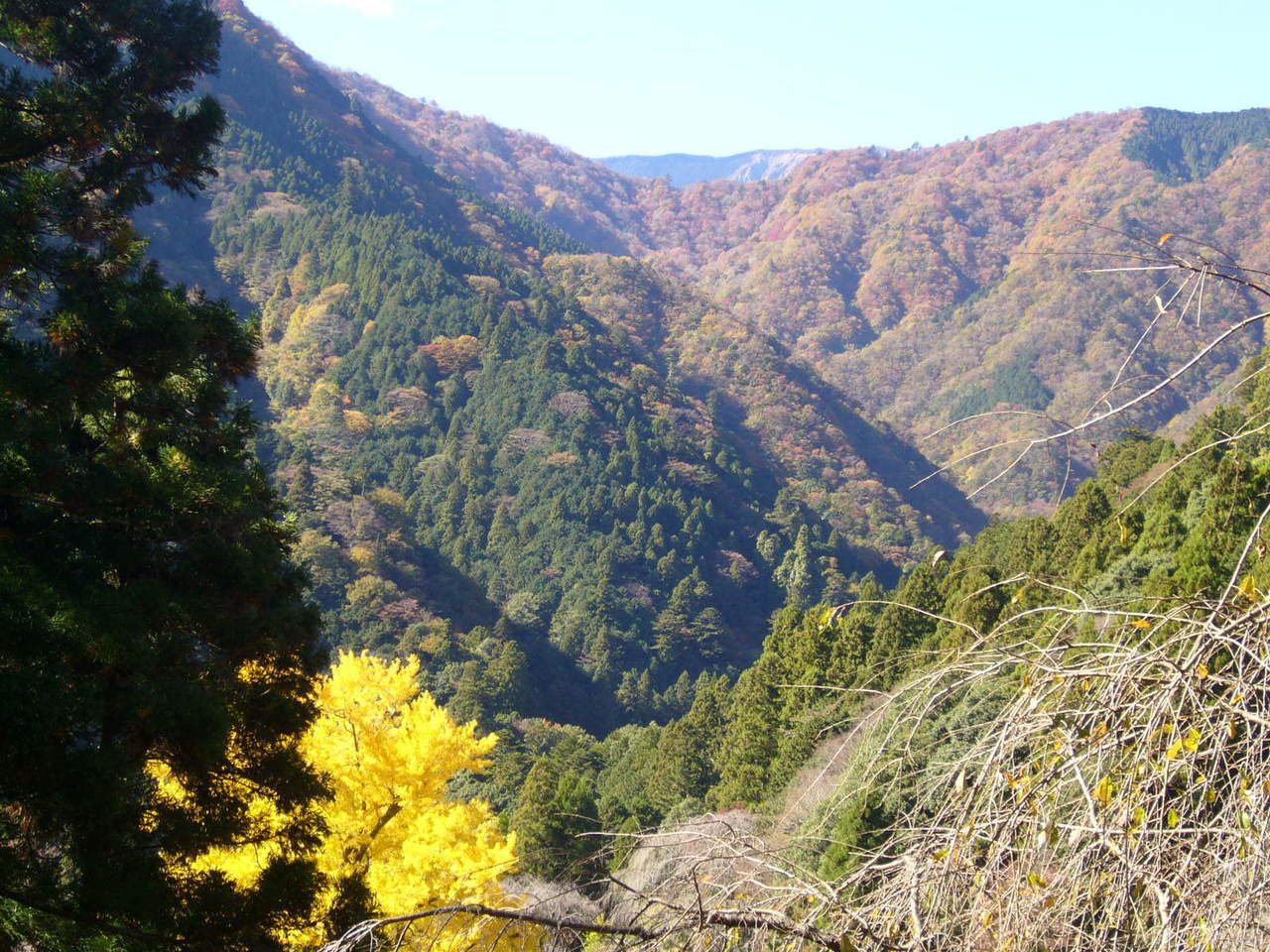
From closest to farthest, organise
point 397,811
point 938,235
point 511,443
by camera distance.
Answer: point 397,811 < point 511,443 < point 938,235

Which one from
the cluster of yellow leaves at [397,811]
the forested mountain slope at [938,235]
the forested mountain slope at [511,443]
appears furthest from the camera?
the forested mountain slope at [938,235]

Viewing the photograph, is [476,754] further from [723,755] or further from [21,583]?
[723,755]

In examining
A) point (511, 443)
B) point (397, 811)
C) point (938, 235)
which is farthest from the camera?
point (938, 235)

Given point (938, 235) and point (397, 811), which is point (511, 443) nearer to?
point (397, 811)

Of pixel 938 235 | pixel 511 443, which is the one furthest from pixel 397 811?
pixel 938 235

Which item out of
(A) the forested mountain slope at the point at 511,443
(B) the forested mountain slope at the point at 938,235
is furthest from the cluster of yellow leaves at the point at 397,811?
(B) the forested mountain slope at the point at 938,235

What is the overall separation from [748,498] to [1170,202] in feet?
300

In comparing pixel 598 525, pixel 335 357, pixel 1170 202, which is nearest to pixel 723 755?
pixel 598 525

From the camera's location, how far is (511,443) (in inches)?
2282

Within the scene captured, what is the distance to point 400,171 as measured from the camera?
A: 91.2 meters

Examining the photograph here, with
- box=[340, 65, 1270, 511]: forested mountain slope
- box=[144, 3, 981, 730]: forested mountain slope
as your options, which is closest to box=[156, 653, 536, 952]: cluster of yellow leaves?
box=[144, 3, 981, 730]: forested mountain slope

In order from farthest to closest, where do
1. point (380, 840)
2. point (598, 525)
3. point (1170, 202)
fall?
1. point (1170, 202)
2. point (598, 525)
3. point (380, 840)

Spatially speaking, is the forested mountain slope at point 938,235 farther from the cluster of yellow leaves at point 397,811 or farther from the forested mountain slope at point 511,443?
the cluster of yellow leaves at point 397,811

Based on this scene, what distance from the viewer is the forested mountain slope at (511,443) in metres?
42.7
